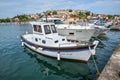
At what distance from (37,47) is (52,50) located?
7.72 ft

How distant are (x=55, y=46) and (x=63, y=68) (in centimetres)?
212

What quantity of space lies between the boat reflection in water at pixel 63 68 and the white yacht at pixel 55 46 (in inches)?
18.2

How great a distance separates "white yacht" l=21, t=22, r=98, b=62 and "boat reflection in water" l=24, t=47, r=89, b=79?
0.46 meters

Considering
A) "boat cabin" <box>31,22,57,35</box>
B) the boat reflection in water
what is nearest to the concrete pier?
the boat reflection in water

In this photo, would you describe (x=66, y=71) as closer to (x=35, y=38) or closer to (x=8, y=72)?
(x=8, y=72)

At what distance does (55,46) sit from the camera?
40.9ft

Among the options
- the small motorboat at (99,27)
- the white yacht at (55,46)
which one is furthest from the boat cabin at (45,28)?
the small motorboat at (99,27)

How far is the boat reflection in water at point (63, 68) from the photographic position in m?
10.4

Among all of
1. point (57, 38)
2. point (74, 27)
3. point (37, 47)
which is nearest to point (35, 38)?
point (37, 47)

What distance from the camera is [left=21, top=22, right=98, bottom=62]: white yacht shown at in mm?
11539

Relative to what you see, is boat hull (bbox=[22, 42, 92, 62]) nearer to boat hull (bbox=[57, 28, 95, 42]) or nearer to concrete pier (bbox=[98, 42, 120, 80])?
concrete pier (bbox=[98, 42, 120, 80])

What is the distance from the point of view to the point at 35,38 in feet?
48.9

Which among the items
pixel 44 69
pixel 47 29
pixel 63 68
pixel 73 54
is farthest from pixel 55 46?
pixel 47 29

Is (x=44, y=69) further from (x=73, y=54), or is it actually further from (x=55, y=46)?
(x=73, y=54)
